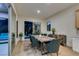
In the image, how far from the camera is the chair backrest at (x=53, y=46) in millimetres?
4152

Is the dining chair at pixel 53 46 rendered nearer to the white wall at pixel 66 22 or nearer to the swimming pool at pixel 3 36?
the white wall at pixel 66 22

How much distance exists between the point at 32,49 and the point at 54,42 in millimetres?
757

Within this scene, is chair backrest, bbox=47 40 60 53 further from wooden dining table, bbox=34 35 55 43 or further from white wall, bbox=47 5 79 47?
white wall, bbox=47 5 79 47

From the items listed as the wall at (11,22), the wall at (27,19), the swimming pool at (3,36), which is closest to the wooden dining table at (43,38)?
the wall at (27,19)

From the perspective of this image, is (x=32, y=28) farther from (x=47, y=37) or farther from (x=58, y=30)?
(x=58, y=30)

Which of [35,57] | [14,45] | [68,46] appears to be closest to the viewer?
[35,57]

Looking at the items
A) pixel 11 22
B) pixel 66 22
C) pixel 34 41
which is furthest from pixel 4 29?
pixel 66 22

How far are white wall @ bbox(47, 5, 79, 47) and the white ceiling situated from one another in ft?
0.59

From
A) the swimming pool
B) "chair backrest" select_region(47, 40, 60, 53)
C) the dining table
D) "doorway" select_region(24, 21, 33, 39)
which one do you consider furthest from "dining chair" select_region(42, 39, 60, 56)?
the swimming pool

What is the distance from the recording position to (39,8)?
415 centimetres

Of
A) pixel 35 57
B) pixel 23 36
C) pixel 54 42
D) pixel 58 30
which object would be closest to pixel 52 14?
pixel 58 30

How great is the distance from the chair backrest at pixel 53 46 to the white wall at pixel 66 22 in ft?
1.08

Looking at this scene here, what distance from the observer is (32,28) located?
4.27 metres

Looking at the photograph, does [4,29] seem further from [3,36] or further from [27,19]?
[27,19]
